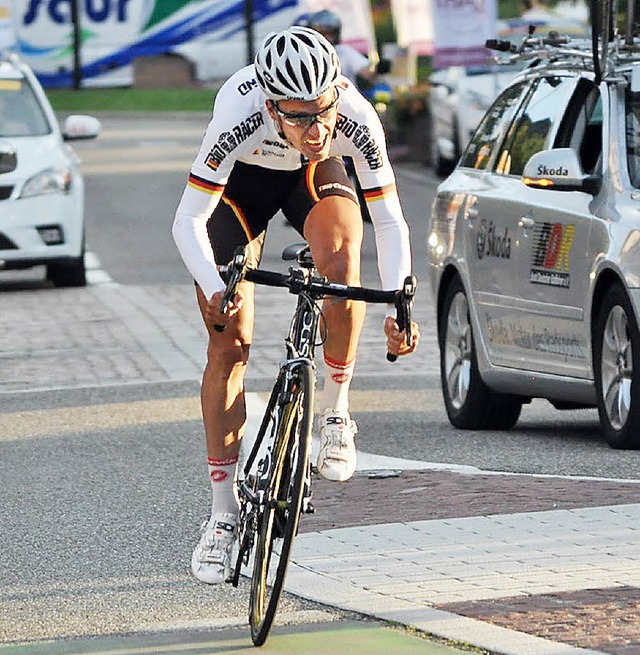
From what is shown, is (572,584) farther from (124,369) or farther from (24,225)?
(24,225)

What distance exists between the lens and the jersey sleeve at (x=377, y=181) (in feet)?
22.4

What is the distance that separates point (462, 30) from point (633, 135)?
22204mm

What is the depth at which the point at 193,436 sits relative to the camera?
35.9 feet

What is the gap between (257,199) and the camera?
7.11 meters

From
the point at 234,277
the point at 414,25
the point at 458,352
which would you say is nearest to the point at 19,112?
the point at 458,352

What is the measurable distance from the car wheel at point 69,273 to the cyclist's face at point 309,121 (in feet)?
40.8

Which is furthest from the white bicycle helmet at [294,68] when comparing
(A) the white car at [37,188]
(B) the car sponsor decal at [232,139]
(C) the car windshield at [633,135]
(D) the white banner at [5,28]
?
(D) the white banner at [5,28]

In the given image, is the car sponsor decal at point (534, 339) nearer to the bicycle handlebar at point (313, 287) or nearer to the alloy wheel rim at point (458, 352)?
the alloy wheel rim at point (458, 352)

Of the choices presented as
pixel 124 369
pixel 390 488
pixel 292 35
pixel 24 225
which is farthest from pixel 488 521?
pixel 24 225

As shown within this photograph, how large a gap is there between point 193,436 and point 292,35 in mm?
4769

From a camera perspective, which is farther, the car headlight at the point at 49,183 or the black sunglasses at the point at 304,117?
the car headlight at the point at 49,183

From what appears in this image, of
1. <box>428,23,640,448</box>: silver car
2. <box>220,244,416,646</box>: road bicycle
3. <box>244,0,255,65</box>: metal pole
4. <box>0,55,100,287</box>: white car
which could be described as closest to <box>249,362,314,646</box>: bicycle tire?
<box>220,244,416,646</box>: road bicycle

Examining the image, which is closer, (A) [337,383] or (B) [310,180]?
(A) [337,383]

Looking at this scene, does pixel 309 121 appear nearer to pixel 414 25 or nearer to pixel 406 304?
pixel 406 304
